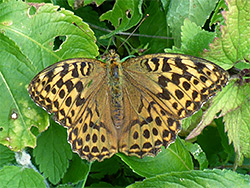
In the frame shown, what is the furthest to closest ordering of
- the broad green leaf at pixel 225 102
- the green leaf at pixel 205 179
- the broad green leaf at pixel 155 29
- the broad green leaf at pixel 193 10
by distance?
1. the broad green leaf at pixel 155 29
2. the broad green leaf at pixel 193 10
3. the broad green leaf at pixel 225 102
4. the green leaf at pixel 205 179

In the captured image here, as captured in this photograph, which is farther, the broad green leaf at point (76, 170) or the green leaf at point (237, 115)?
the broad green leaf at point (76, 170)

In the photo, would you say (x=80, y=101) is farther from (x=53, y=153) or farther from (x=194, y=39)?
(x=194, y=39)

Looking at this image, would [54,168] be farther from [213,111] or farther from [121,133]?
[213,111]

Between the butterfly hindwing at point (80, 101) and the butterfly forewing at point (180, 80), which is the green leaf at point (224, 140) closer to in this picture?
the butterfly forewing at point (180, 80)

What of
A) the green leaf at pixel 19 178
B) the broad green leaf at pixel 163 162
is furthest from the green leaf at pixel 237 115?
the green leaf at pixel 19 178

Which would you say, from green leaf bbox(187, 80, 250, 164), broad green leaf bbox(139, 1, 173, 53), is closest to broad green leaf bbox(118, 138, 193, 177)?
green leaf bbox(187, 80, 250, 164)

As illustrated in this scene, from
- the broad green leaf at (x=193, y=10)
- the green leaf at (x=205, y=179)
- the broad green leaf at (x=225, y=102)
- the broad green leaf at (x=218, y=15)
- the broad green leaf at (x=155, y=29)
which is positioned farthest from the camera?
the broad green leaf at (x=155, y=29)

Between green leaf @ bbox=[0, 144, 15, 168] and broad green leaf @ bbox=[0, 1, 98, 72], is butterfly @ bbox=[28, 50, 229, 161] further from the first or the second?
green leaf @ bbox=[0, 144, 15, 168]

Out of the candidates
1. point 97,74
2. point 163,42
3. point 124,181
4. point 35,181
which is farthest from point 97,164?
point 163,42
